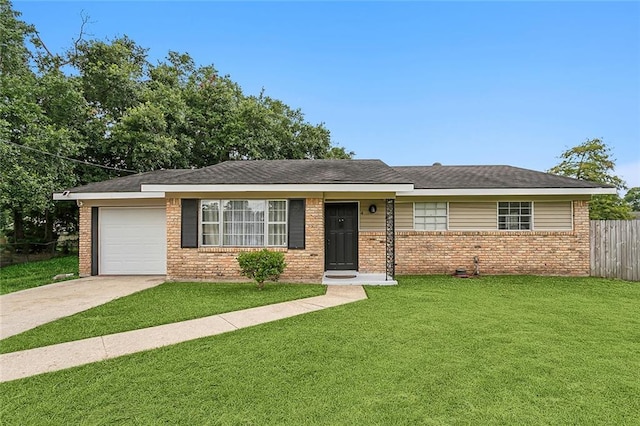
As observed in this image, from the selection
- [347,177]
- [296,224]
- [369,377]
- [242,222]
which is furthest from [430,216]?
[369,377]

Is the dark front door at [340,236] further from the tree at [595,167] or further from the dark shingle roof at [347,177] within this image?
the tree at [595,167]

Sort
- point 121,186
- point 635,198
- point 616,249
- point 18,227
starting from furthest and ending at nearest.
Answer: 1. point 635,198
2. point 18,227
3. point 121,186
4. point 616,249

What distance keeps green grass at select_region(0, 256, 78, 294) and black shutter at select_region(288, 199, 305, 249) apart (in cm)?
684

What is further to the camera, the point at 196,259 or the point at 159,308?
the point at 196,259

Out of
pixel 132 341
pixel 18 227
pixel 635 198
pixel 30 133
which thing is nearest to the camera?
pixel 132 341

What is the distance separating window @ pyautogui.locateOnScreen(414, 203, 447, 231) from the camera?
32.2 feet

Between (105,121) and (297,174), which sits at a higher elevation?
(105,121)

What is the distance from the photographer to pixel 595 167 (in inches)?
716

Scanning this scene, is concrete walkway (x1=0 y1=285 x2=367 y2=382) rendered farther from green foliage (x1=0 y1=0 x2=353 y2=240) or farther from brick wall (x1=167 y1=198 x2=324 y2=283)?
green foliage (x1=0 y1=0 x2=353 y2=240)

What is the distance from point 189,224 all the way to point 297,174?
329cm

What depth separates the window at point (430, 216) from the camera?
9.83 metres

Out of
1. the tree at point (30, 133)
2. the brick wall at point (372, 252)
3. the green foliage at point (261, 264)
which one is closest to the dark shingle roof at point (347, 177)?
the brick wall at point (372, 252)

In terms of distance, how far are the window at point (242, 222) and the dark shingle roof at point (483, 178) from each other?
4.31 m

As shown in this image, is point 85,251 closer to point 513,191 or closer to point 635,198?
point 513,191
